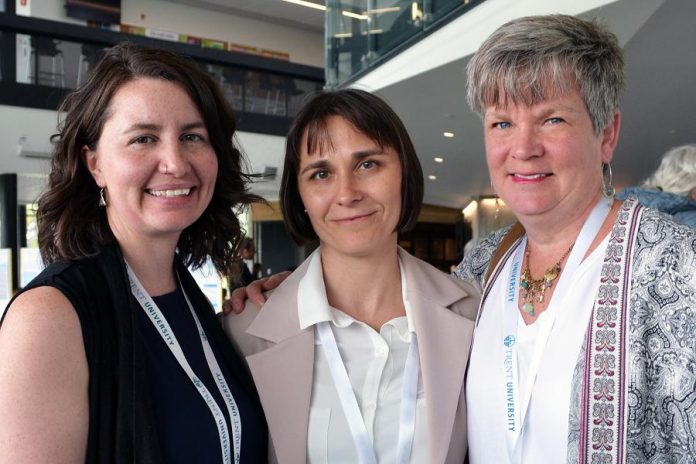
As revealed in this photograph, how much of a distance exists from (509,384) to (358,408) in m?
0.43

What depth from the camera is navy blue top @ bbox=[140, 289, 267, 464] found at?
157 centimetres

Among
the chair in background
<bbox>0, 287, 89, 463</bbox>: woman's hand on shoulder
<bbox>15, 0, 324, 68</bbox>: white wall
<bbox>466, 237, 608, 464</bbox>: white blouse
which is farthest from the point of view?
<bbox>15, 0, 324, 68</bbox>: white wall

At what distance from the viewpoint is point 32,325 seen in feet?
4.39

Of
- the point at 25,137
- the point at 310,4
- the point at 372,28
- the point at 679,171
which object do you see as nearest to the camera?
the point at 679,171

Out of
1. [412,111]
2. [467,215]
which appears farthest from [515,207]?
[467,215]

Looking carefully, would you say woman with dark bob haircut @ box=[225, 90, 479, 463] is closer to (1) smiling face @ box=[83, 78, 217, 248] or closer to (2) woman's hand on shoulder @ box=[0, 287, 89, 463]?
(1) smiling face @ box=[83, 78, 217, 248]

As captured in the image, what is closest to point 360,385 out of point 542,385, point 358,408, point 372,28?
point 358,408

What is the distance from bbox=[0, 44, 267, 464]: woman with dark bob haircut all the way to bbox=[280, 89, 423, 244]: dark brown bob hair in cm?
22

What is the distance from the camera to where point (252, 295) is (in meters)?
2.21

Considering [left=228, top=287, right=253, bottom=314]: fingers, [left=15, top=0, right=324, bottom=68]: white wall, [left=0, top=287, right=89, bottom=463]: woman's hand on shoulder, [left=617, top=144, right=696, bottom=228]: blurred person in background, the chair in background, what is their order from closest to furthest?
[left=0, top=287, right=89, bottom=463]: woman's hand on shoulder, [left=228, top=287, right=253, bottom=314]: fingers, [left=617, top=144, right=696, bottom=228]: blurred person in background, the chair in background, [left=15, top=0, right=324, bottom=68]: white wall

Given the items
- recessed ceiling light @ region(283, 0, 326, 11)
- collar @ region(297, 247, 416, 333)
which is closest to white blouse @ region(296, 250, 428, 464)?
collar @ region(297, 247, 416, 333)

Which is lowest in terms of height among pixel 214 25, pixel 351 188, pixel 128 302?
pixel 128 302

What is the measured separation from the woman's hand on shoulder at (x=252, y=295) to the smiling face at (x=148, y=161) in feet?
1.60

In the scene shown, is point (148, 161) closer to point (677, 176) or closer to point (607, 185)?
point (607, 185)
